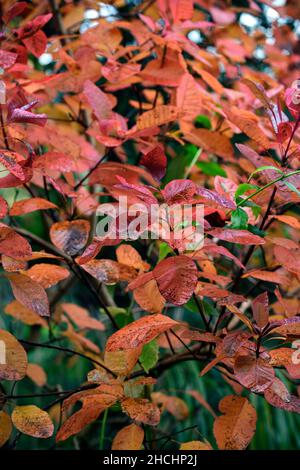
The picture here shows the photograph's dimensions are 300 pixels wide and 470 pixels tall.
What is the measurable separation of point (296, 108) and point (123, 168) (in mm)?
315

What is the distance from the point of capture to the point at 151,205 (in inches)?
26.1

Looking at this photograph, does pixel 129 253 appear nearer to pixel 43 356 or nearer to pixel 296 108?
pixel 296 108

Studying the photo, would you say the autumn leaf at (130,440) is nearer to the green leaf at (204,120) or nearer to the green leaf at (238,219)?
the green leaf at (238,219)

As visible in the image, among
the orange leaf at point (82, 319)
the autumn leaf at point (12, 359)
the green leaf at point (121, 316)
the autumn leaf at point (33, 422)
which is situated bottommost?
the orange leaf at point (82, 319)

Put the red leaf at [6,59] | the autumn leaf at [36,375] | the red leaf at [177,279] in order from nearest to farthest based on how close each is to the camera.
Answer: the red leaf at [177,279]
the red leaf at [6,59]
the autumn leaf at [36,375]

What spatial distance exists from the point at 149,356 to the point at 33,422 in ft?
0.73

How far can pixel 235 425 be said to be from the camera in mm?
767

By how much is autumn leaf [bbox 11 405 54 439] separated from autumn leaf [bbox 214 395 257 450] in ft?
0.75

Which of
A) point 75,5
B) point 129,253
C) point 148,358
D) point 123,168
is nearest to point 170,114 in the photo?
point 123,168

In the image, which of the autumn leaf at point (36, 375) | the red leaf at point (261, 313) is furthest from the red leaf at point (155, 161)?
the autumn leaf at point (36, 375)

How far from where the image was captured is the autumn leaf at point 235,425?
0.75 metres

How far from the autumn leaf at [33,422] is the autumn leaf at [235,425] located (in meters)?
0.23

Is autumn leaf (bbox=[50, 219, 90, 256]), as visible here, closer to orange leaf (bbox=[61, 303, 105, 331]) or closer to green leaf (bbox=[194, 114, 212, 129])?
orange leaf (bbox=[61, 303, 105, 331])

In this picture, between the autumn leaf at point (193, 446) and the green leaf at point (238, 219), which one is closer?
the green leaf at point (238, 219)
